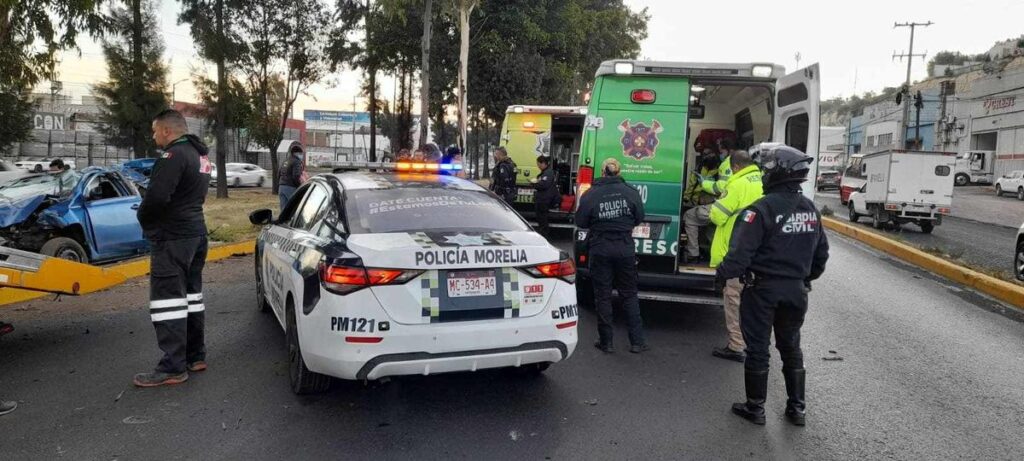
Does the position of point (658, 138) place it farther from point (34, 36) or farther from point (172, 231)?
point (34, 36)

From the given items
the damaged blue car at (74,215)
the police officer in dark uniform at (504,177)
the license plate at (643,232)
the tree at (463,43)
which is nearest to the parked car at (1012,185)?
the tree at (463,43)

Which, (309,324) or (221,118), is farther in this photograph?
(221,118)

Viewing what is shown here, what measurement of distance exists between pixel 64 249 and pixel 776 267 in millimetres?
7797

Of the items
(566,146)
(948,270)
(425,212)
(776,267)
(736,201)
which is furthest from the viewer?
(566,146)

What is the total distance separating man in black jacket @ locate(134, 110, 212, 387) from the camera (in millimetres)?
4630

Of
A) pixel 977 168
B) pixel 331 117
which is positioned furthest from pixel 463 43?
pixel 331 117

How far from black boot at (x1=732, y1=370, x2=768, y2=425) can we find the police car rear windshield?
1740 mm

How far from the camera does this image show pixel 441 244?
13.1 feet

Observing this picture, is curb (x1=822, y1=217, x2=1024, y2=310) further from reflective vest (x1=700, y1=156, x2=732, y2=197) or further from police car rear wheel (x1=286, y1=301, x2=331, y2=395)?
police car rear wheel (x1=286, y1=301, x2=331, y2=395)

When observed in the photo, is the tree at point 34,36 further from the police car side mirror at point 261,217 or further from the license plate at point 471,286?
the license plate at point 471,286

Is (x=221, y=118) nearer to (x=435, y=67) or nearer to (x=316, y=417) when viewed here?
(x=435, y=67)

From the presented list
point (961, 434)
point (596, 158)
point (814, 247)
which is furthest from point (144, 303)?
point (961, 434)

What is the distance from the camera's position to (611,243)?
18.9ft

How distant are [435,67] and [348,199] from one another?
24680 mm
